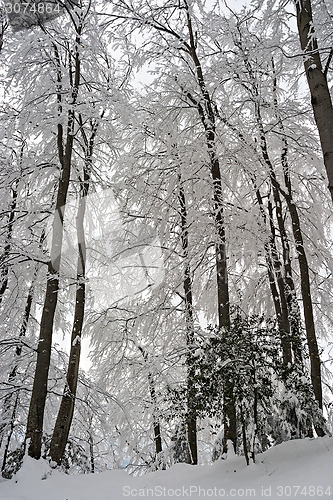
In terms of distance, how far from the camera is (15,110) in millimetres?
8141

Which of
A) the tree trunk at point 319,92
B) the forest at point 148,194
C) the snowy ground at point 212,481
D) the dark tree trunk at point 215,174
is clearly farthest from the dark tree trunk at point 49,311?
the tree trunk at point 319,92

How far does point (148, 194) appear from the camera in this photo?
8.66 metres

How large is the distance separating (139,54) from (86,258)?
464 centimetres

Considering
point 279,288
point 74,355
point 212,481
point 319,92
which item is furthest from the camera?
point 279,288

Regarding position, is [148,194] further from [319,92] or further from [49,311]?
[319,92]

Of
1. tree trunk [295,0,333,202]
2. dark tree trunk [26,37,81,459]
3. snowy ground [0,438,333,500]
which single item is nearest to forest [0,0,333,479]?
dark tree trunk [26,37,81,459]

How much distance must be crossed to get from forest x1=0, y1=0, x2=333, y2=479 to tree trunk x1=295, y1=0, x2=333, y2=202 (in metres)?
0.48

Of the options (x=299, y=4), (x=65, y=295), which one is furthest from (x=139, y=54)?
(x=65, y=295)

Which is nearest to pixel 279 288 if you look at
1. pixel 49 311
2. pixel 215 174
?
pixel 215 174

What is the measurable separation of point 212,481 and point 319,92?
5.29 m

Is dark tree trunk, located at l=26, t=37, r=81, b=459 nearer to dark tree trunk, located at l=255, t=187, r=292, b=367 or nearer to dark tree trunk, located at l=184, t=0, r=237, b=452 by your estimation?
dark tree trunk, located at l=184, t=0, r=237, b=452

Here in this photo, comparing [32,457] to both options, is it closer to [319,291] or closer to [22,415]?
[22,415]

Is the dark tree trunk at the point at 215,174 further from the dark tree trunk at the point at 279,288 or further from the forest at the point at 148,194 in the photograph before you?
the dark tree trunk at the point at 279,288

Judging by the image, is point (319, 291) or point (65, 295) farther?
point (65, 295)
